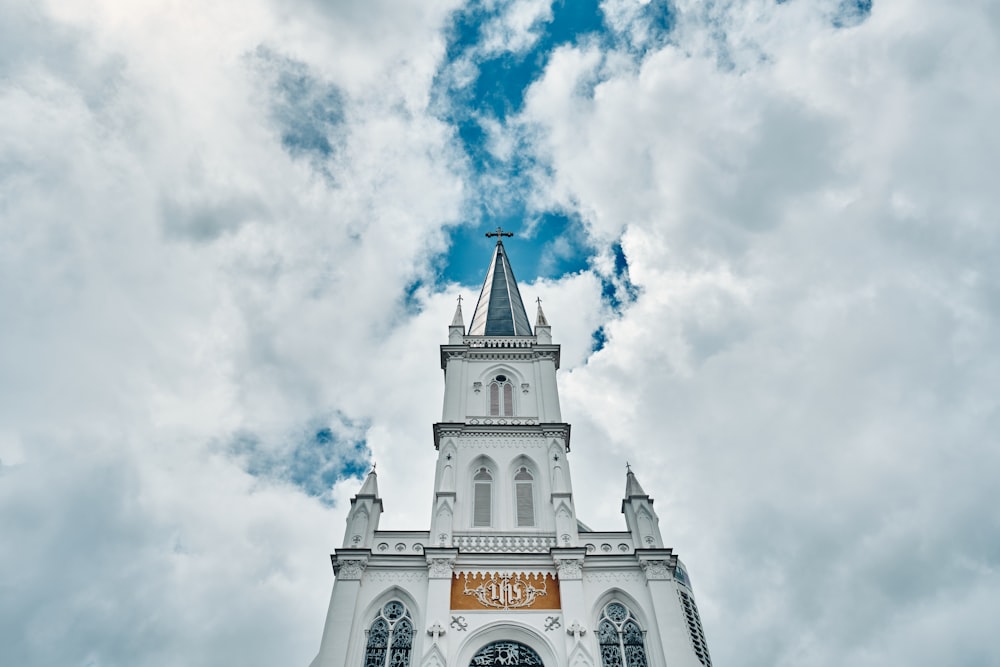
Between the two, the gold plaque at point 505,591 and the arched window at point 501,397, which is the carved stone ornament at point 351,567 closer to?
the gold plaque at point 505,591

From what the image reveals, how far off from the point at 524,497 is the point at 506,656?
6612 mm

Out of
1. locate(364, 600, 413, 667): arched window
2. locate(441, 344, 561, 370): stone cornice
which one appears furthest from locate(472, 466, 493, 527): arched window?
locate(441, 344, 561, 370): stone cornice

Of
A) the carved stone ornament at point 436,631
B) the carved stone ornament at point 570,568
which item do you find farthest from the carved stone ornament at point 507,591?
the carved stone ornament at point 436,631

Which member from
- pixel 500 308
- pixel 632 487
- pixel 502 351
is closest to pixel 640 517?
pixel 632 487

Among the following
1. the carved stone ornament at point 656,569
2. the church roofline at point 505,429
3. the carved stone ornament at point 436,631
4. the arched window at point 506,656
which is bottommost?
the arched window at point 506,656

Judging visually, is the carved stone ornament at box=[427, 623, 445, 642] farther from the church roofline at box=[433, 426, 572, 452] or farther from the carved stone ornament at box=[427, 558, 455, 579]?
the church roofline at box=[433, 426, 572, 452]

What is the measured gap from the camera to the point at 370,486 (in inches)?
1088

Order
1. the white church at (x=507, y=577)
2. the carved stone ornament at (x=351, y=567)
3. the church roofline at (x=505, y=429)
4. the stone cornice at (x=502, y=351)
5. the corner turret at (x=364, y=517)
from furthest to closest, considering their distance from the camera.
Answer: the stone cornice at (x=502, y=351) < the church roofline at (x=505, y=429) < the corner turret at (x=364, y=517) < the carved stone ornament at (x=351, y=567) < the white church at (x=507, y=577)

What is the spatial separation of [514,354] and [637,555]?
39.4 ft

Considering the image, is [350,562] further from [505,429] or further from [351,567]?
[505,429]

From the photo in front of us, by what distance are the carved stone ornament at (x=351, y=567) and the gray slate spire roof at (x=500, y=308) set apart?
14.5 m

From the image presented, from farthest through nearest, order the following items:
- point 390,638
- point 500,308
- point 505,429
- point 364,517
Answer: point 500,308 < point 505,429 < point 364,517 < point 390,638

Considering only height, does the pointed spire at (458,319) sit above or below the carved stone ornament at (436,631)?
above

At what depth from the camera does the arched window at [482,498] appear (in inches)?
1072
